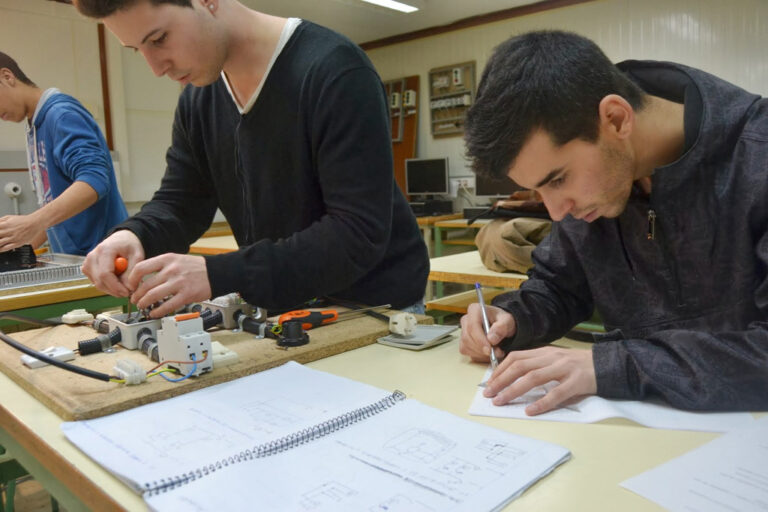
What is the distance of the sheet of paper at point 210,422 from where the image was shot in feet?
2.11

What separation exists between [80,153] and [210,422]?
167 cm

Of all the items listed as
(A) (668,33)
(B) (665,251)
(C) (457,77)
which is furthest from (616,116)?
(C) (457,77)

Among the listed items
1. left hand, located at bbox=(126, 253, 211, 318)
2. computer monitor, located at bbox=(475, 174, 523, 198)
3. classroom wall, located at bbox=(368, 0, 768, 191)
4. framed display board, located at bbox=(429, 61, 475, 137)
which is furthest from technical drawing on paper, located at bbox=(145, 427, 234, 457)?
framed display board, located at bbox=(429, 61, 475, 137)

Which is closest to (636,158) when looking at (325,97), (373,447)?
(325,97)

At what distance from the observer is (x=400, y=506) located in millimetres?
531

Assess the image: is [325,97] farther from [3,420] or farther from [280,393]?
[3,420]

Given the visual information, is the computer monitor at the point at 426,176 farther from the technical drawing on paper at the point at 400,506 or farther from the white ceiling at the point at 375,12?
the technical drawing on paper at the point at 400,506

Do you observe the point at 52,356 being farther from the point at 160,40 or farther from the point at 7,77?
the point at 7,77

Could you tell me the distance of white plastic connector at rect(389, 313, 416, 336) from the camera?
43.4 inches

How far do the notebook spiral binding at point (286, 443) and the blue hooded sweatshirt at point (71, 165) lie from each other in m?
1.67

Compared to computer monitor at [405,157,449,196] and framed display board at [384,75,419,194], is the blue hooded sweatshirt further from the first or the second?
framed display board at [384,75,419,194]

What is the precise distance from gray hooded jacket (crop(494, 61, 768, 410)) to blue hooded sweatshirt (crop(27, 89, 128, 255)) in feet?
5.35

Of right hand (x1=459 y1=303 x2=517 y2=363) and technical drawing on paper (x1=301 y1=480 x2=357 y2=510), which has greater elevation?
right hand (x1=459 y1=303 x2=517 y2=363)

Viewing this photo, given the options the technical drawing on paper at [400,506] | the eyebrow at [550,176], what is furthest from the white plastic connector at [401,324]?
the technical drawing on paper at [400,506]
